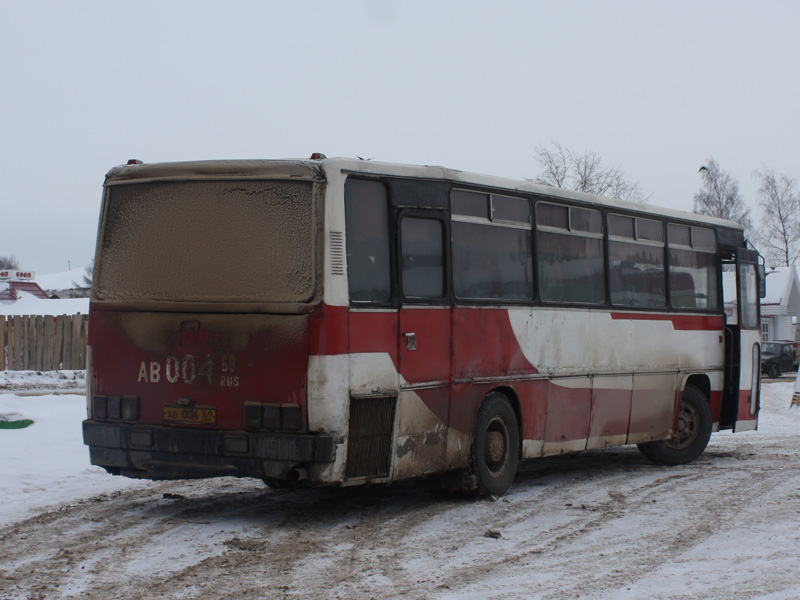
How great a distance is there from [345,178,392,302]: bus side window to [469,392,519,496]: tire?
1935mm

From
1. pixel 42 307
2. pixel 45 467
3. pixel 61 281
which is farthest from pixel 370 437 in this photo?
pixel 61 281

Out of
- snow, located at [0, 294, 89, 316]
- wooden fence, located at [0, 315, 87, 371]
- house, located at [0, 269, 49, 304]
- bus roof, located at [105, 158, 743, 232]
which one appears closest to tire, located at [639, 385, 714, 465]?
bus roof, located at [105, 158, 743, 232]

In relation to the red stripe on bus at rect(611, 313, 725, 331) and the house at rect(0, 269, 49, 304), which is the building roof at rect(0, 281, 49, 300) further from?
the red stripe on bus at rect(611, 313, 725, 331)

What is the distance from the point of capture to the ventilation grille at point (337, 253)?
338 inches

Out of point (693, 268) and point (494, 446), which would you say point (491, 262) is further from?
point (693, 268)

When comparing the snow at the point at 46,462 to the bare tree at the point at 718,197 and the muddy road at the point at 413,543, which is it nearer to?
the muddy road at the point at 413,543

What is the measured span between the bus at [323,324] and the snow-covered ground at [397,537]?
0.54 m

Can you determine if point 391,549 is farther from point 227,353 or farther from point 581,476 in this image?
point 581,476

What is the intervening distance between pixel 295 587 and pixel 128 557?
1512mm

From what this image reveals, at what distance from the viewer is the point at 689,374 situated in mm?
14344

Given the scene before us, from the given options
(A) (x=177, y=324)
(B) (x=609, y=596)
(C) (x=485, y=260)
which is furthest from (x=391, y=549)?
(C) (x=485, y=260)

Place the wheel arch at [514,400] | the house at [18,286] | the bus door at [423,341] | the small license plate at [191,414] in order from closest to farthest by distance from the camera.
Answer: the small license plate at [191,414]
the bus door at [423,341]
the wheel arch at [514,400]
the house at [18,286]

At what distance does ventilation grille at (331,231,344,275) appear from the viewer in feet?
28.2

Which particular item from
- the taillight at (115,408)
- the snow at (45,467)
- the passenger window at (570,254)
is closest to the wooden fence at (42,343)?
the snow at (45,467)
